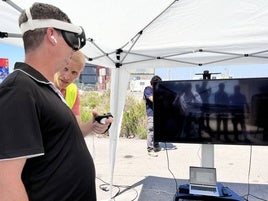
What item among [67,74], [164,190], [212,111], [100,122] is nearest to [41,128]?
[100,122]

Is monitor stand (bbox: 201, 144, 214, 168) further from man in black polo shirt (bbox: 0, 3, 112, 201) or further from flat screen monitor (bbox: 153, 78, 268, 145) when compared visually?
man in black polo shirt (bbox: 0, 3, 112, 201)

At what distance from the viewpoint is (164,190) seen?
388 cm

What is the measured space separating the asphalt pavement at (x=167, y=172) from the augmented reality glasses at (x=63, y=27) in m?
2.66

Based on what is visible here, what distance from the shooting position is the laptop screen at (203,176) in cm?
273

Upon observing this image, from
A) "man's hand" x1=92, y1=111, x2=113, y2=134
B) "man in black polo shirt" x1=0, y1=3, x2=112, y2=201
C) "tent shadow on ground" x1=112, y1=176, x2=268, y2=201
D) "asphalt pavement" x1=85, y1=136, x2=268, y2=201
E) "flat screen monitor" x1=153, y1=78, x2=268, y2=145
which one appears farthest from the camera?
"asphalt pavement" x1=85, y1=136, x2=268, y2=201

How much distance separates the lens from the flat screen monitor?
2525mm

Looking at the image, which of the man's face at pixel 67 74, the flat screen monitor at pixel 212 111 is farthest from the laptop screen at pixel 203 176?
the man's face at pixel 67 74

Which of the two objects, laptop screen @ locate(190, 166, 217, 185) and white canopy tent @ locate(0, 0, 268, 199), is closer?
white canopy tent @ locate(0, 0, 268, 199)

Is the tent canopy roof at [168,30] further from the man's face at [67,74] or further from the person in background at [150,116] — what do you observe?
the person in background at [150,116]

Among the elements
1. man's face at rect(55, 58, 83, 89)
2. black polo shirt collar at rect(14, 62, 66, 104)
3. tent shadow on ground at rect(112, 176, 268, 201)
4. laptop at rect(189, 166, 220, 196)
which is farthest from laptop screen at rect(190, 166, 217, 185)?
black polo shirt collar at rect(14, 62, 66, 104)

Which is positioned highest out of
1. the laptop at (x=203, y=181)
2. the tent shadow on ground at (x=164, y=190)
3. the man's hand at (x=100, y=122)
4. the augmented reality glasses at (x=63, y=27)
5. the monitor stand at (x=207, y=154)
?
the augmented reality glasses at (x=63, y=27)

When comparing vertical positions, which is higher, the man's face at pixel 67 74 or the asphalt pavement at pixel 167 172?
the man's face at pixel 67 74

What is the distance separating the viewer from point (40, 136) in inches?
34.5

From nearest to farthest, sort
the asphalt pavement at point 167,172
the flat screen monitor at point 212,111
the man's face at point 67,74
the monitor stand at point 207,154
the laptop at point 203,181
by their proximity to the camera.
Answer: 1. the man's face at point 67,74
2. the flat screen monitor at point 212,111
3. the laptop at point 203,181
4. the monitor stand at point 207,154
5. the asphalt pavement at point 167,172
